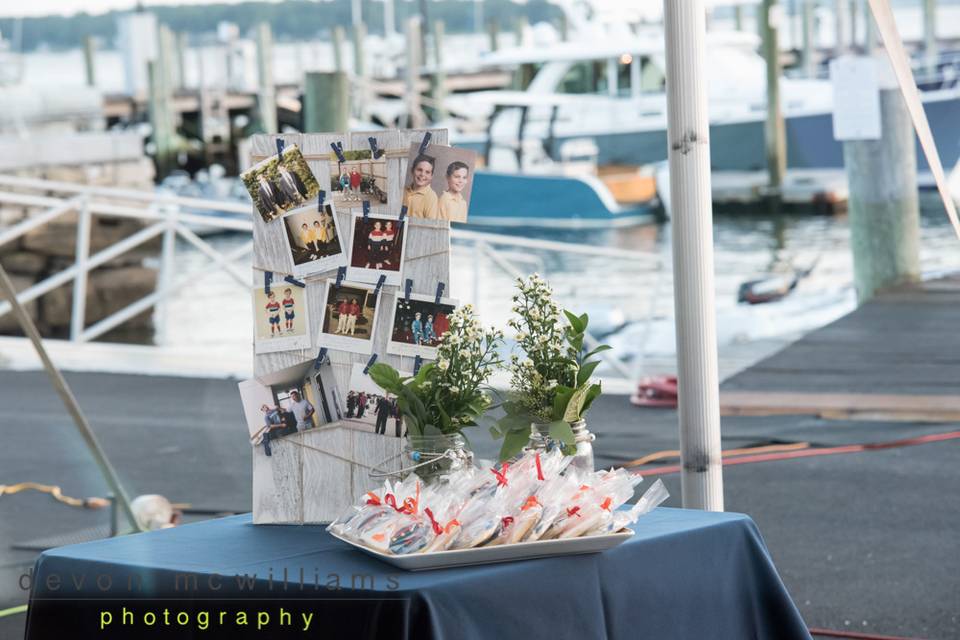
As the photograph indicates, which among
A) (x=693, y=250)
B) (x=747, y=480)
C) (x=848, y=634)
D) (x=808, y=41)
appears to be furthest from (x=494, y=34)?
(x=693, y=250)

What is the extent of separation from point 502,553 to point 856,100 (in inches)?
305

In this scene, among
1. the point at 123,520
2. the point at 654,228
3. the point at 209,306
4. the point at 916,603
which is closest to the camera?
the point at 916,603

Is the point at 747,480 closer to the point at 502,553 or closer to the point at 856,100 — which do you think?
the point at 502,553

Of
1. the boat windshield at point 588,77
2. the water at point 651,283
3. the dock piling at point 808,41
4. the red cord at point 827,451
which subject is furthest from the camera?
the dock piling at point 808,41

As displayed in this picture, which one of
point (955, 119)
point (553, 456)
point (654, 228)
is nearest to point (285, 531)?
point (553, 456)

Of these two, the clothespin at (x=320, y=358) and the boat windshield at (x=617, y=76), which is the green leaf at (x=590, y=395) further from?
the boat windshield at (x=617, y=76)

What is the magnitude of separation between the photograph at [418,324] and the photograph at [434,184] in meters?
0.12

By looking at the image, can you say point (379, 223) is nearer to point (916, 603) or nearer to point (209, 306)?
point (916, 603)

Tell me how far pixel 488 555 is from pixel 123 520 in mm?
2576

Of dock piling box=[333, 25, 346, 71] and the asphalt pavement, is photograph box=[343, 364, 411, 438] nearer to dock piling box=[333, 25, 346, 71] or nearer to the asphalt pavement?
the asphalt pavement

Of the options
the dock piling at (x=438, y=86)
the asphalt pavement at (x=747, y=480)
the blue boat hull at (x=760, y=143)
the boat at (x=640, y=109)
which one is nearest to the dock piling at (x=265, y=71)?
the dock piling at (x=438, y=86)

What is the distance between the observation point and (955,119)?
2395 centimetres

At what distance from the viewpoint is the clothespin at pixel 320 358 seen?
1965 mm

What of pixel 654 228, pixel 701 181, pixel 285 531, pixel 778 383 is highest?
pixel 701 181
